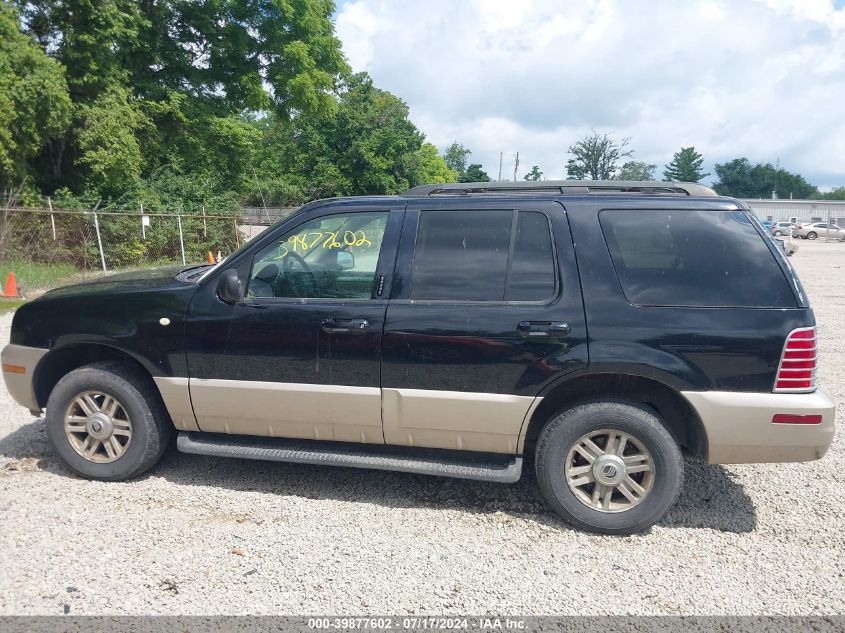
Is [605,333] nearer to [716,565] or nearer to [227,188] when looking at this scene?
[716,565]

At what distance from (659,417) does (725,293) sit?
0.79 m

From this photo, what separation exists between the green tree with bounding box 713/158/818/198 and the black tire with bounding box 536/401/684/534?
12598 centimetres

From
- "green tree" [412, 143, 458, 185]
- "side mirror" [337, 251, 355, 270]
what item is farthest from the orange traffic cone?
"green tree" [412, 143, 458, 185]

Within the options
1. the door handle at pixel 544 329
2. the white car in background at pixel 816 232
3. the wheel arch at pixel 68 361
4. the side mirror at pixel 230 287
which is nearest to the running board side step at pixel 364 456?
the wheel arch at pixel 68 361

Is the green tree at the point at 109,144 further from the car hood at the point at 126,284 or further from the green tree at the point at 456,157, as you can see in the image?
the green tree at the point at 456,157

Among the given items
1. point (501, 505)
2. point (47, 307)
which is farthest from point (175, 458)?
point (501, 505)

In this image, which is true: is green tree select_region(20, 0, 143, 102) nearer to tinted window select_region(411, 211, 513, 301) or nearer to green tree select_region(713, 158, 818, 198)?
tinted window select_region(411, 211, 513, 301)

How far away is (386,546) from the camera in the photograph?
3408 millimetres

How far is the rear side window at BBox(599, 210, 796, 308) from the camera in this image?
11.0 feet

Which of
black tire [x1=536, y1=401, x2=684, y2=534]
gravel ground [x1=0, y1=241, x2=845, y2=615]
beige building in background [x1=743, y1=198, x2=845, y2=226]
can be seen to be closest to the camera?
gravel ground [x1=0, y1=241, x2=845, y2=615]

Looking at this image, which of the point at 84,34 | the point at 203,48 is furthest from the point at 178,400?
the point at 203,48

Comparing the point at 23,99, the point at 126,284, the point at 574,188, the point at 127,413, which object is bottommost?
the point at 127,413

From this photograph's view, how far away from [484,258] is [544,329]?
56 cm

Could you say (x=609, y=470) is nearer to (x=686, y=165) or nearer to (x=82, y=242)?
(x=82, y=242)
